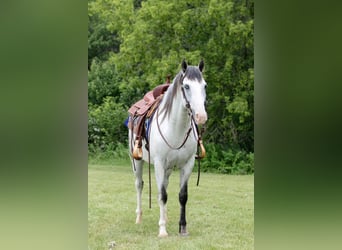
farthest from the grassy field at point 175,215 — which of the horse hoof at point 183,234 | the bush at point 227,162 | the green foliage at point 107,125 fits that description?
the green foliage at point 107,125

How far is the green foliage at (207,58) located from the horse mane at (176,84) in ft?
20.0

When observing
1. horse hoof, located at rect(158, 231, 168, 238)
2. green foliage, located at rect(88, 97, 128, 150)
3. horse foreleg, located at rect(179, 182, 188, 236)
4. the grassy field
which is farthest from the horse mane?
green foliage, located at rect(88, 97, 128, 150)

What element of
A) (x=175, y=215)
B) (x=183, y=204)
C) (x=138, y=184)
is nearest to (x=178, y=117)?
(x=183, y=204)

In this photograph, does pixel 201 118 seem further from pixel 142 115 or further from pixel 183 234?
pixel 183 234

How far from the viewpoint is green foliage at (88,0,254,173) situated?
11.2 meters

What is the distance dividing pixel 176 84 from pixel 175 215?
2558 mm

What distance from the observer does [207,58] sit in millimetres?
11406

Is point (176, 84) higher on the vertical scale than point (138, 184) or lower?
higher

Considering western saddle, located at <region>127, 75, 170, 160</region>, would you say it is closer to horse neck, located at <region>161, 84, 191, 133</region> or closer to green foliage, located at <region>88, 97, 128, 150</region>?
horse neck, located at <region>161, 84, 191, 133</region>
